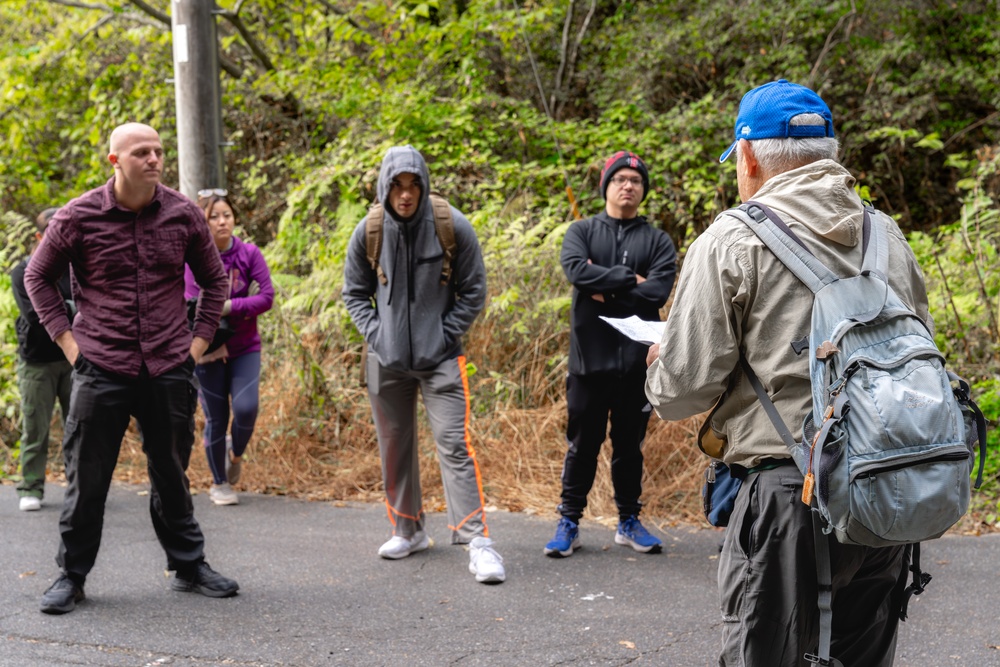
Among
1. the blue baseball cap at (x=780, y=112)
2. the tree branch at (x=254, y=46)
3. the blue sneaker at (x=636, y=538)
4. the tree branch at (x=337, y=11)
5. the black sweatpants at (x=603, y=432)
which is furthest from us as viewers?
the tree branch at (x=337, y=11)

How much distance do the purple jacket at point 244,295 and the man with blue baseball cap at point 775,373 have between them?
4.58 meters

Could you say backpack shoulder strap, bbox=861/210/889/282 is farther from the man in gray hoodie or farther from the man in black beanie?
the man in gray hoodie

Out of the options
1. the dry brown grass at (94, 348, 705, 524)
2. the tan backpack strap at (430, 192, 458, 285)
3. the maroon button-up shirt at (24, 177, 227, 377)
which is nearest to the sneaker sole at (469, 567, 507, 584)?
the dry brown grass at (94, 348, 705, 524)

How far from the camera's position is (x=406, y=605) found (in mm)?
4961

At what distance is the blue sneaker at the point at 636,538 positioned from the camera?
5691 millimetres

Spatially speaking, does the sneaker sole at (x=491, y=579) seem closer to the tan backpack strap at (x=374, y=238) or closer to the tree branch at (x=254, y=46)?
the tan backpack strap at (x=374, y=238)

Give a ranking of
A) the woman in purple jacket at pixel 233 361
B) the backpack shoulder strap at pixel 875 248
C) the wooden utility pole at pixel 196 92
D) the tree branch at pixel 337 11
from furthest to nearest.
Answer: the tree branch at pixel 337 11, the wooden utility pole at pixel 196 92, the woman in purple jacket at pixel 233 361, the backpack shoulder strap at pixel 875 248

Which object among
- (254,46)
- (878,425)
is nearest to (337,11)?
(254,46)

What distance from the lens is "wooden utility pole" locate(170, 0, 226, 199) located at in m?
7.59

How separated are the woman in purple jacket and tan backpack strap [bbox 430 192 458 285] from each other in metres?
1.85

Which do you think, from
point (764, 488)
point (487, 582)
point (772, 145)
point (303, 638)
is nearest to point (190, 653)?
point (303, 638)

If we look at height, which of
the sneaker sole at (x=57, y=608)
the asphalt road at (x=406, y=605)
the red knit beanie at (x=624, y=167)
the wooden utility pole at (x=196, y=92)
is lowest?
the asphalt road at (x=406, y=605)

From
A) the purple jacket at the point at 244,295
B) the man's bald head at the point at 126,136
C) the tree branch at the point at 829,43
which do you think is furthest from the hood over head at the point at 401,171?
the tree branch at the point at 829,43

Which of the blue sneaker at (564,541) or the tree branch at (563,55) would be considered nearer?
the blue sneaker at (564,541)
